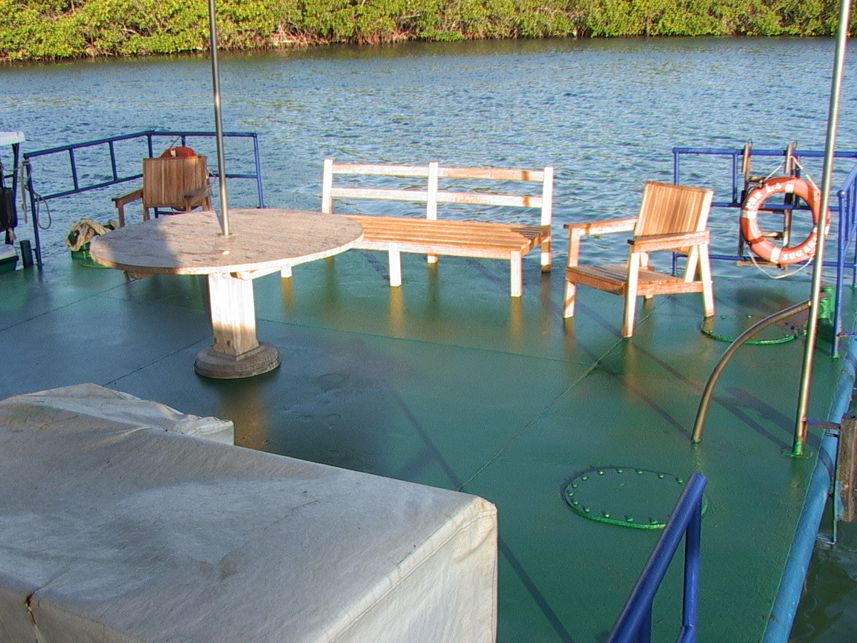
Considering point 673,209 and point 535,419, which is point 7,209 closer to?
point 535,419

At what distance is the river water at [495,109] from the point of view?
57.1ft

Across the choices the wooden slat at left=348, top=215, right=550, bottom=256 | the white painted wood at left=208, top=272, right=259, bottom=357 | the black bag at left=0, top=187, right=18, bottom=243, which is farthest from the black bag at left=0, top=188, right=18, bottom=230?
the white painted wood at left=208, top=272, right=259, bottom=357

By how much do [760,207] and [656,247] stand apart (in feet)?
4.32

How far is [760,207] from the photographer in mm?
6797

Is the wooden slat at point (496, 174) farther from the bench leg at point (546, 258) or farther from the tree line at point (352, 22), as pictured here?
the tree line at point (352, 22)

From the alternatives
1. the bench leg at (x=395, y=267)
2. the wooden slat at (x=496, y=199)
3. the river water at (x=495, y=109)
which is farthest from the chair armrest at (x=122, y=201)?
the river water at (x=495, y=109)

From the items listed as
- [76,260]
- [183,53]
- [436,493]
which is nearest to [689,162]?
[76,260]

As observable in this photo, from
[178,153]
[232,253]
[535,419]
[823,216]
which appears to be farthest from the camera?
[178,153]

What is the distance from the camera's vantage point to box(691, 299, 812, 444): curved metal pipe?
4332 mm

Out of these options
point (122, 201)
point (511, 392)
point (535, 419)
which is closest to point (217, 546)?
point (535, 419)

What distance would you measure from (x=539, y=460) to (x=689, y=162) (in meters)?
14.0

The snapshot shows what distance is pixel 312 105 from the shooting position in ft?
95.3

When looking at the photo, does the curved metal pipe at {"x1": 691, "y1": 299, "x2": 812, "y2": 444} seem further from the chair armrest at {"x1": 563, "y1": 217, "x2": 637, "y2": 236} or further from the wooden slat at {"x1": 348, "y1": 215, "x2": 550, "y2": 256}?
the wooden slat at {"x1": 348, "y1": 215, "x2": 550, "y2": 256}

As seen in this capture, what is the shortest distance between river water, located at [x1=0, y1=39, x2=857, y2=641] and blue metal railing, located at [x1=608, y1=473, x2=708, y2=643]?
2311mm
